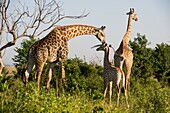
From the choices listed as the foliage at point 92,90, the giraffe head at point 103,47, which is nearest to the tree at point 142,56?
the foliage at point 92,90

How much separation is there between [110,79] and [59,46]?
194cm

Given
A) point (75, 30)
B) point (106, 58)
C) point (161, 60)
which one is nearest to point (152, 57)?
point (161, 60)

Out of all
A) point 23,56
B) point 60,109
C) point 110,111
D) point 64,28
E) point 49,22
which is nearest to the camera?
point 60,109

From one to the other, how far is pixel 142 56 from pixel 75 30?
20.4 ft

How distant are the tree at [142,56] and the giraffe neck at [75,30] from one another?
4.41 metres

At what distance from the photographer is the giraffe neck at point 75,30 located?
10.1 meters

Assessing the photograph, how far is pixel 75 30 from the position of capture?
34.5 ft

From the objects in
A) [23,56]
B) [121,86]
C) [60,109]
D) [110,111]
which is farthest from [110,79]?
[23,56]

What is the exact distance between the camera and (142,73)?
1488 centimetres

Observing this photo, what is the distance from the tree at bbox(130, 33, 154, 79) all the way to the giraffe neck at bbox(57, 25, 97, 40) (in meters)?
4.41

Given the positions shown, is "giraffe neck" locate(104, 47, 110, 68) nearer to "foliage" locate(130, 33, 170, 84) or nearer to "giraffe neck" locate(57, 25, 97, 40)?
"giraffe neck" locate(57, 25, 97, 40)

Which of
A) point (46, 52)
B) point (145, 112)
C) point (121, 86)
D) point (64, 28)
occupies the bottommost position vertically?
point (145, 112)

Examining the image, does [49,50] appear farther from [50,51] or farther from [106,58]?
[106,58]

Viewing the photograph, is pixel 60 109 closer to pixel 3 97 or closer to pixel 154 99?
pixel 3 97
